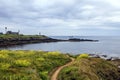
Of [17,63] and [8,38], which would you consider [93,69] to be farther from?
[8,38]

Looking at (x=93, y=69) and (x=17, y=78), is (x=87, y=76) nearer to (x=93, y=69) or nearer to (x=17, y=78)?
(x=93, y=69)

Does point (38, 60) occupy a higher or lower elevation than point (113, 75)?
higher

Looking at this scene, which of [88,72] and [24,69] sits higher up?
[24,69]

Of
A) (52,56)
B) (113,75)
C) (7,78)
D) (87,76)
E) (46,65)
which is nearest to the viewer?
(7,78)

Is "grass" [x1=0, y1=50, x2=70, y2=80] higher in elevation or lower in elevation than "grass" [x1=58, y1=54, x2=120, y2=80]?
higher

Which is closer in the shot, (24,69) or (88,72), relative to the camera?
(24,69)

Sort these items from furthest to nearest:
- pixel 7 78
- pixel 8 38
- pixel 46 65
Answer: pixel 8 38 < pixel 46 65 < pixel 7 78

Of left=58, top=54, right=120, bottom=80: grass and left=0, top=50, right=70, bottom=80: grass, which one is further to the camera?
left=58, top=54, right=120, bottom=80: grass

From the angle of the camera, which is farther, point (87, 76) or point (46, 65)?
point (46, 65)

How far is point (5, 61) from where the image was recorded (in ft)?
110

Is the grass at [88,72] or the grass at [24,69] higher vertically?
the grass at [24,69]

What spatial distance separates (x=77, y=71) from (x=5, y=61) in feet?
32.2

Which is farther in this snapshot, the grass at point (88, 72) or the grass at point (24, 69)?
the grass at point (88, 72)

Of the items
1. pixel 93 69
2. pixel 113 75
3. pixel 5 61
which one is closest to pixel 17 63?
pixel 5 61
